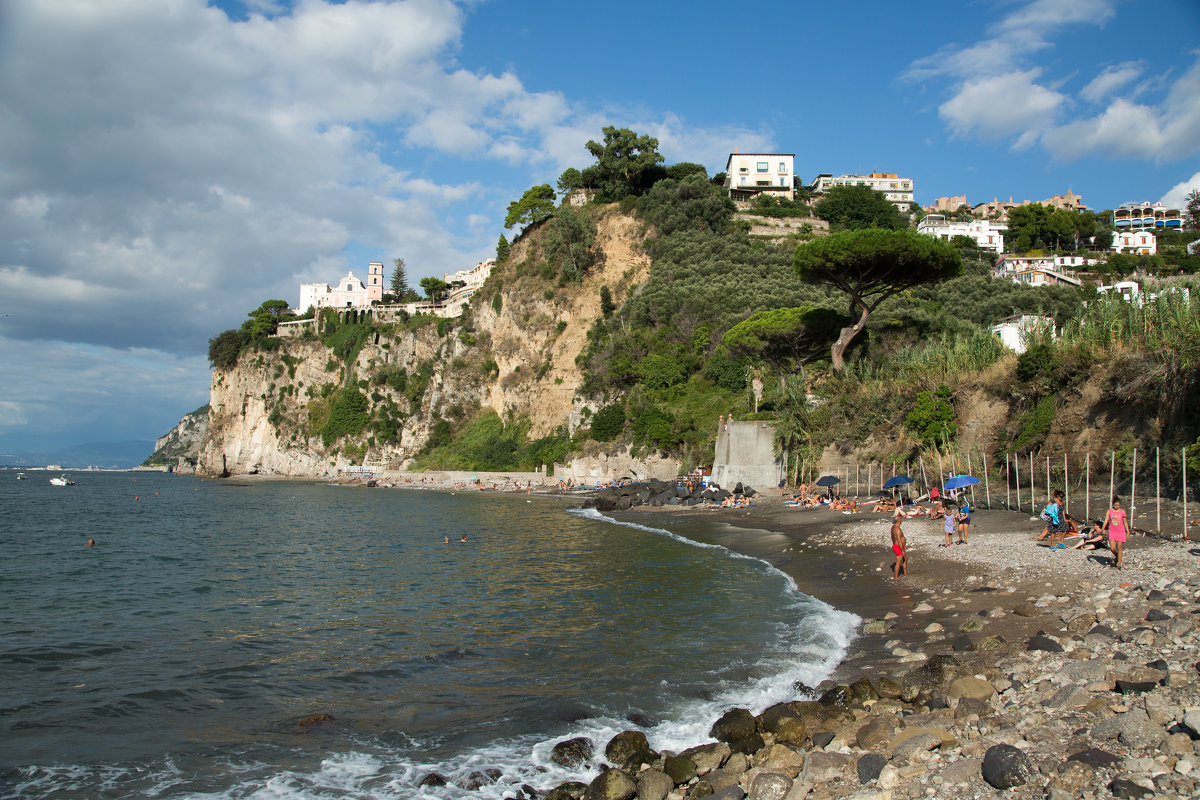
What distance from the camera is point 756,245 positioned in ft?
192

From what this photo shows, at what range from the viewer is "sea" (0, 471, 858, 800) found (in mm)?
7141

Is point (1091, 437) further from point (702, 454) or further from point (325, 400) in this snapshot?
point (325, 400)

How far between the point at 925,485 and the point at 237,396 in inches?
3431

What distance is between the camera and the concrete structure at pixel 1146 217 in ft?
307

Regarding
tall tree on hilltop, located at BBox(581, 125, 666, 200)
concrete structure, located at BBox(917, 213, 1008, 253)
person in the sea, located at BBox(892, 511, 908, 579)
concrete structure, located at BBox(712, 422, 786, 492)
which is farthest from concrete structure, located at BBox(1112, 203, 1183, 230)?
person in the sea, located at BBox(892, 511, 908, 579)

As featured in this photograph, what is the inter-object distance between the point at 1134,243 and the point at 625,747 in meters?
90.8

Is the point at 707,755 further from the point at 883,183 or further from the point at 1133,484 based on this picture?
the point at 883,183

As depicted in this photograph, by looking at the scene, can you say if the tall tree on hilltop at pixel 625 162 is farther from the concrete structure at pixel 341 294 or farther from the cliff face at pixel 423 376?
the concrete structure at pixel 341 294

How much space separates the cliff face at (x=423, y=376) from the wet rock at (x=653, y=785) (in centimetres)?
4778

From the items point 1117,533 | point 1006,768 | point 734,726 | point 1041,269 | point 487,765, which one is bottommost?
point 487,765

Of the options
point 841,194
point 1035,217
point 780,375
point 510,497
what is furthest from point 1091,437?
point 1035,217

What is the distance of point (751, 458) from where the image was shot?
33969 millimetres

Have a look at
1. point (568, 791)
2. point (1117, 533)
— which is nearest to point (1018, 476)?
point (1117, 533)

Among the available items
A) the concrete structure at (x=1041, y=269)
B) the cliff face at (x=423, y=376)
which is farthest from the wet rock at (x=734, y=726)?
the concrete structure at (x=1041, y=269)
